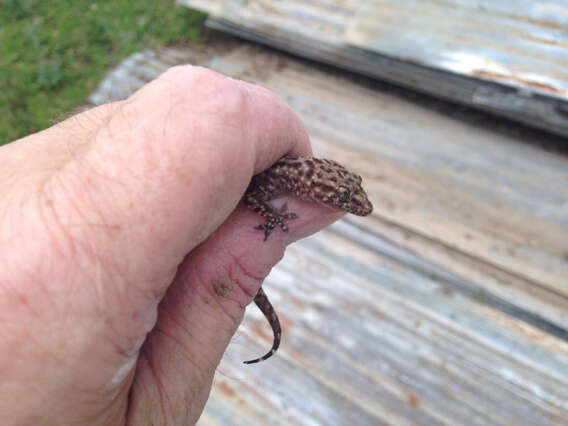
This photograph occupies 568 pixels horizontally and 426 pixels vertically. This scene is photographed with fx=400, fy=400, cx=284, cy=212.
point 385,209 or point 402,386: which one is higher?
point 385,209

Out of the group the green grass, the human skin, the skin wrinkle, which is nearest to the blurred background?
the green grass

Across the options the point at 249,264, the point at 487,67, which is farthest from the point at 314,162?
the point at 487,67

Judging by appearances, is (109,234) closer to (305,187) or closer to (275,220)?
(275,220)

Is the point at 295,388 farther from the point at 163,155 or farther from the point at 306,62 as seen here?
the point at 306,62

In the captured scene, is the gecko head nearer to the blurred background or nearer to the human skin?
the human skin

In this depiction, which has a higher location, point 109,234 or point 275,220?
point 109,234

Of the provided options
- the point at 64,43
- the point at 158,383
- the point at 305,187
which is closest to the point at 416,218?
the point at 305,187
